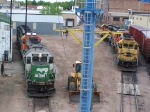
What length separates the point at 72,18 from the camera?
207 feet

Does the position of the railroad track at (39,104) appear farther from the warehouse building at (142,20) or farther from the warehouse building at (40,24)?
the warehouse building at (142,20)

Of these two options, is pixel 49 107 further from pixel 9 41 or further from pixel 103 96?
pixel 9 41

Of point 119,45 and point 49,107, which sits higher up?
point 119,45

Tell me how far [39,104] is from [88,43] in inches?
306

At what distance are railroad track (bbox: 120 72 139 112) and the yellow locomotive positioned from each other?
0.82 meters

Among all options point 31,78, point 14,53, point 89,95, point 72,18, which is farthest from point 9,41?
point 72,18

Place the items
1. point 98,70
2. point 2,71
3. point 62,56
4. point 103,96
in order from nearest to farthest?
point 103,96
point 2,71
point 98,70
point 62,56

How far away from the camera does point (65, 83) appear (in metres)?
25.5

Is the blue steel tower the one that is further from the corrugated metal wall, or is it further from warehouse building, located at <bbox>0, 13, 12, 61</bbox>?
the corrugated metal wall

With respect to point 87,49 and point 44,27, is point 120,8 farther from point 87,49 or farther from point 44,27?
point 87,49

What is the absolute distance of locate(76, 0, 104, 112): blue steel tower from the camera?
14.4 metres

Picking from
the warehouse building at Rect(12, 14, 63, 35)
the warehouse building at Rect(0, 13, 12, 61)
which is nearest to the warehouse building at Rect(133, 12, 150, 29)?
the warehouse building at Rect(12, 14, 63, 35)

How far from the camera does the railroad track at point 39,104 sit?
2045 cm

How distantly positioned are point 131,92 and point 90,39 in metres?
10.7
